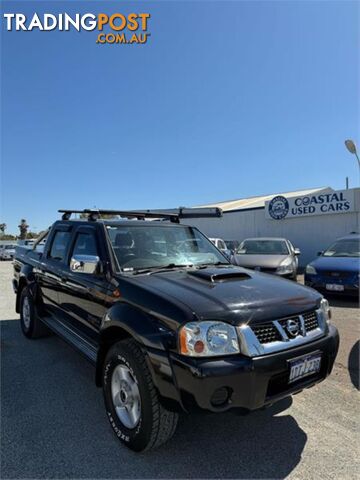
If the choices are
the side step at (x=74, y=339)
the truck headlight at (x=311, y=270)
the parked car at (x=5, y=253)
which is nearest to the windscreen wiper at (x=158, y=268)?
the side step at (x=74, y=339)

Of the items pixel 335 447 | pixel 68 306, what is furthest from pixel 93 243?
pixel 335 447

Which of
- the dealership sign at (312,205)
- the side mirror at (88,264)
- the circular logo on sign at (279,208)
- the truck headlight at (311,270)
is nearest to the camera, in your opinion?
the side mirror at (88,264)

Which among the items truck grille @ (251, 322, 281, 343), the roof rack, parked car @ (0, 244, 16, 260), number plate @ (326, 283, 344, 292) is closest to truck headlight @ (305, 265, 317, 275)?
number plate @ (326, 283, 344, 292)

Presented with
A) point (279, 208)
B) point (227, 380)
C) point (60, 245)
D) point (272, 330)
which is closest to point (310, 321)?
point (272, 330)

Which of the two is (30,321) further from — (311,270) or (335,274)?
(335,274)

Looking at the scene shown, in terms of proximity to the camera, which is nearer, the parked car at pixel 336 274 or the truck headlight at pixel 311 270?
the parked car at pixel 336 274

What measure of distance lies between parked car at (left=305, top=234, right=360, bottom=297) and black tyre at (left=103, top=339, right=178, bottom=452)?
6.75m

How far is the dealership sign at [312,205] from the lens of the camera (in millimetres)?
15500

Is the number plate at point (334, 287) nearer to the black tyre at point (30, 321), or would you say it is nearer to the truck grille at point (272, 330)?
the truck grille at point (272, 330)

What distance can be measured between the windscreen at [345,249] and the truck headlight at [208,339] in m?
7.92

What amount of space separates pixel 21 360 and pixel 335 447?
3.73m

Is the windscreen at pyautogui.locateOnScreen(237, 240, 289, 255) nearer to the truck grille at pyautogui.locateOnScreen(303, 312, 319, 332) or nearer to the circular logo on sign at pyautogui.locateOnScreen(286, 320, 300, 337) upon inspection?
the truck grille at pyautogui.locateOnScreen(303, 312, 319, 332)

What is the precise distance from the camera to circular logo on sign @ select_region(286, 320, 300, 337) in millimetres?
2592

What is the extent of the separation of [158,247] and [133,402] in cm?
160
